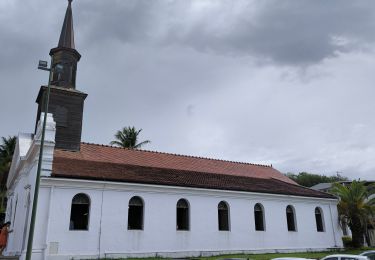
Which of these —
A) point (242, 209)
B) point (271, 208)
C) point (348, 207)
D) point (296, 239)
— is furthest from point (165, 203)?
point (348, 207)

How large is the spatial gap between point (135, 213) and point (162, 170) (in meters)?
4.20

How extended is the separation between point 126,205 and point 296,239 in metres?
13.8

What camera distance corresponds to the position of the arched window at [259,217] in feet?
84.2

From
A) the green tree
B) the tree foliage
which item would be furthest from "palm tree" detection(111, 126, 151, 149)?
the tree foliage

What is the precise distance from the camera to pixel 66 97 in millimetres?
24562

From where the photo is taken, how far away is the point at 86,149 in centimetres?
2481

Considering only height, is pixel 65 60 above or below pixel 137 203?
above

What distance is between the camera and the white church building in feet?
62.6

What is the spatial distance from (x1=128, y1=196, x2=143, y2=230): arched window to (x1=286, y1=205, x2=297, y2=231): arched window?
12.3m

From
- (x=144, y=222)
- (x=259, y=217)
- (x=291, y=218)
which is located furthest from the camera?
(x=291, y=218)

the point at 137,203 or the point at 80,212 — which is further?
the point at 137,203

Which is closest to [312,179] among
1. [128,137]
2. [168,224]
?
[128,137]

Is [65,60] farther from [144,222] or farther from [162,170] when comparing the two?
[144,222]

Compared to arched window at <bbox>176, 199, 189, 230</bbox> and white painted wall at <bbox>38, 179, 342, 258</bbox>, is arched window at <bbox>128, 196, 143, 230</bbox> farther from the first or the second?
arched window at <bbox>176, 199, 189, 230</bbox>
